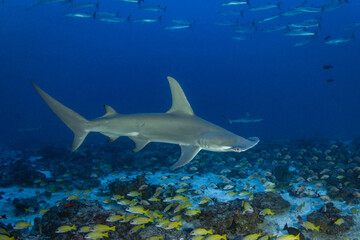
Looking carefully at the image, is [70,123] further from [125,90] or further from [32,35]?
[125,90]

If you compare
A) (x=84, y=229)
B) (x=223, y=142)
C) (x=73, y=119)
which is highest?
(x=73, y=119)

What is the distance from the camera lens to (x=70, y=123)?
211 inches

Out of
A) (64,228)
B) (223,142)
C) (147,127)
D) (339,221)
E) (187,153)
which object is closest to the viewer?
(64,228)

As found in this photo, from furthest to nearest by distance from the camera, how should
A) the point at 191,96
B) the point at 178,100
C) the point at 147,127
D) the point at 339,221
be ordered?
the point at 191,96
the point at 178,100
the point at 147,127
the point at 339,221

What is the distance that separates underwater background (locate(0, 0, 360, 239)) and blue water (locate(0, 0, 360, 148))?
1056 millimetres

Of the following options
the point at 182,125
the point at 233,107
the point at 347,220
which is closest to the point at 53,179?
the point at 182,125

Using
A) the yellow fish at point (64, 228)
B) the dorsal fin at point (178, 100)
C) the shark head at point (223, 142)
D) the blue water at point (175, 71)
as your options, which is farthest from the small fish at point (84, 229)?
the blue water at point (175, 71)

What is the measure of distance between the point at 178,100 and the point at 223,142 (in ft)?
4.81

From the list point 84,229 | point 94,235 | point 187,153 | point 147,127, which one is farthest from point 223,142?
point 84,229

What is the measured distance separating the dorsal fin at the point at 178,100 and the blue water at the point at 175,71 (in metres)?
102

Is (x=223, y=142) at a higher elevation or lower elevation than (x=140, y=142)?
higher

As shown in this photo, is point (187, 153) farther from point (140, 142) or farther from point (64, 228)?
point (64, 228)

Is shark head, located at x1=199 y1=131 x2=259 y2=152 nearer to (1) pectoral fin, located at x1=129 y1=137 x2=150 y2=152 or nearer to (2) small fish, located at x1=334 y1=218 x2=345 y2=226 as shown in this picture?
(1) pectoral fin, located at x1=129 y1=137 x2=150 y2=152

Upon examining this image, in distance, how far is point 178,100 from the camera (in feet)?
18.3
